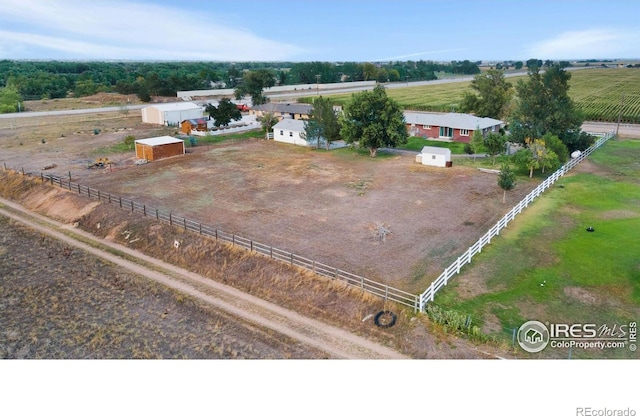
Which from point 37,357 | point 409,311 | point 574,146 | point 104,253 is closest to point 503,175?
point 409,311

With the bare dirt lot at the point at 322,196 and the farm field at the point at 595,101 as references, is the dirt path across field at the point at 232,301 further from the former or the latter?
the farm field at the point at 595,101

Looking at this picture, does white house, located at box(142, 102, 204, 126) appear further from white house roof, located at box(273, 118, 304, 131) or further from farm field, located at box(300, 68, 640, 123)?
farm field, located at box(300, 68, 640, 123)

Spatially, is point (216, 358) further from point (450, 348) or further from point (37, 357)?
point (450, 348)

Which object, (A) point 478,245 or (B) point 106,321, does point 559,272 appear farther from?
(B) point 106,321

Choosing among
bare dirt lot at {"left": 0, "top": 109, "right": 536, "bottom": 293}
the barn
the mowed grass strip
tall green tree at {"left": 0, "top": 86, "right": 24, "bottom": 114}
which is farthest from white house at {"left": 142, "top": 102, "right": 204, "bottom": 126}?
the mowed grass strip

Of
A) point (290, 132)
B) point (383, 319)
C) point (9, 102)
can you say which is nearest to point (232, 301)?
point (383, 319)

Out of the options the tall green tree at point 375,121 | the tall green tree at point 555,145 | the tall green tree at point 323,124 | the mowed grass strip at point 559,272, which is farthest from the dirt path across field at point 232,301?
the tall green tree at point 555,145
